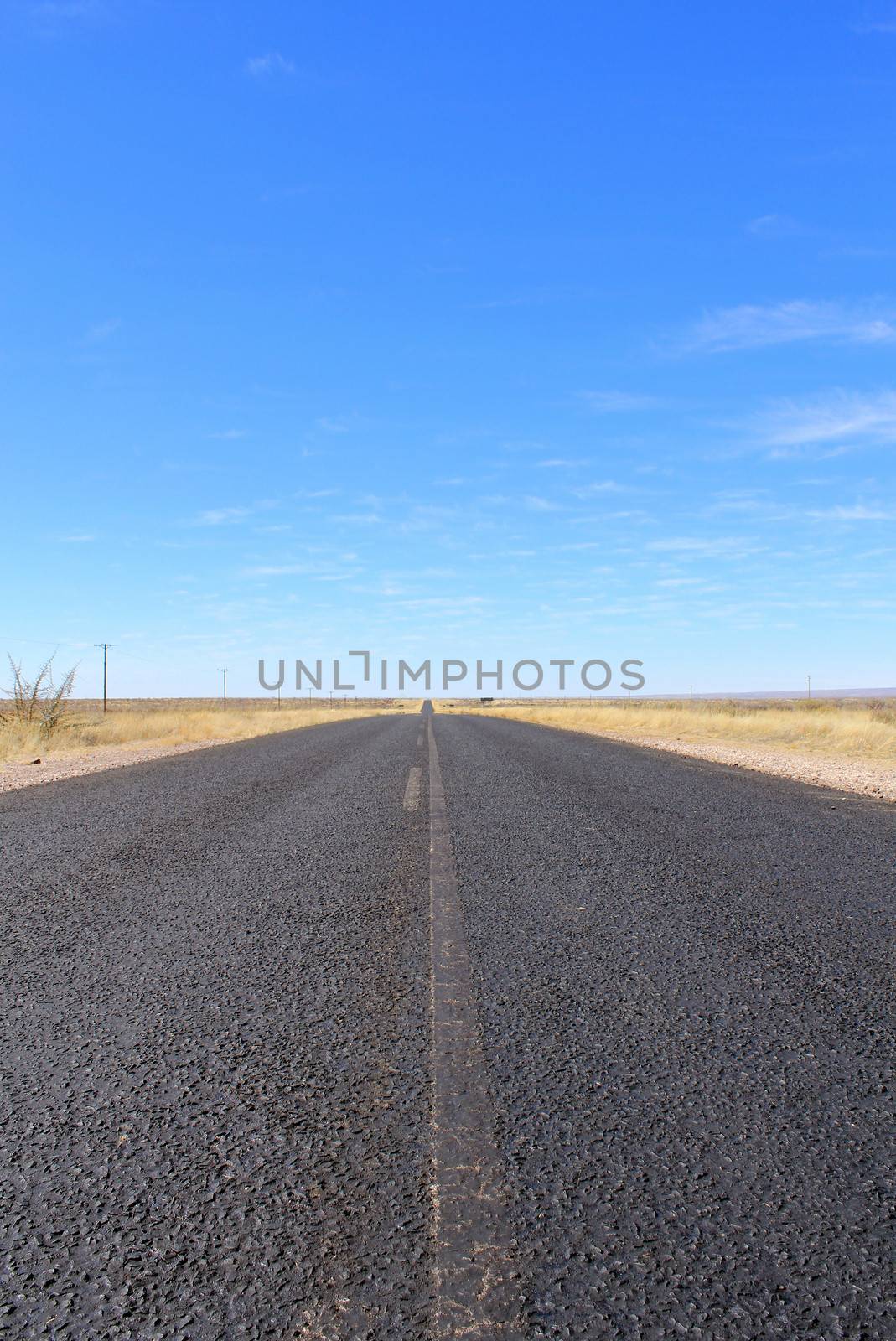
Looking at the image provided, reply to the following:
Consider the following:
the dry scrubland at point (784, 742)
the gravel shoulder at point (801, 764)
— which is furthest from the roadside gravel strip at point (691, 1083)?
the dry scrubland at point (784, 742)

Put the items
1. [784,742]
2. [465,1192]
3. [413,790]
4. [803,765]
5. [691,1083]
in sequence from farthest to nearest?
[784,742] → [803,765] → [413,790] → [691,1083] → [465,1192]

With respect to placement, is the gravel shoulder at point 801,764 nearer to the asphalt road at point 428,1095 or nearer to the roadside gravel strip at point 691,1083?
the roadside gravel strip at point 691,1083

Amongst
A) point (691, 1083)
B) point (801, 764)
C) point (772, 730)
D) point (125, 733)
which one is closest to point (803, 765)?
point (801, 764)

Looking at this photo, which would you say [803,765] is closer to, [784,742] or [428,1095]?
[784,742]

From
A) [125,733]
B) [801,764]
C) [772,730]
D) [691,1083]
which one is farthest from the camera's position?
[772,730]

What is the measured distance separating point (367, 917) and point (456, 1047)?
5.58 ft

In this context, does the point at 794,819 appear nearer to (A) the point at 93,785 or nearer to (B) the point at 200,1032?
A: (B) the point at 200,1032

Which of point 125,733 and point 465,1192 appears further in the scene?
point 125,733

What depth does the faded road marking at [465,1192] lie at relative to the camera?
4.81 feet

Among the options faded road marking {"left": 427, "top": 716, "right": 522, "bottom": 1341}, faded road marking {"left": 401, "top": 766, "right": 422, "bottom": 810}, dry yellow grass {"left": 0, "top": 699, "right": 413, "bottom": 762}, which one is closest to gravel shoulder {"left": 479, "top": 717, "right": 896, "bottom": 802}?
faded road marking {"left": 401, "top": 766, "right": 422, "bottom": 810}

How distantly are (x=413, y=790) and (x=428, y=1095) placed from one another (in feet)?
24.9

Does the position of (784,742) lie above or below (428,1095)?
below

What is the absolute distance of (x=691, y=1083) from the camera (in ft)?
7.84

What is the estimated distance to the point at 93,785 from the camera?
1055cm
